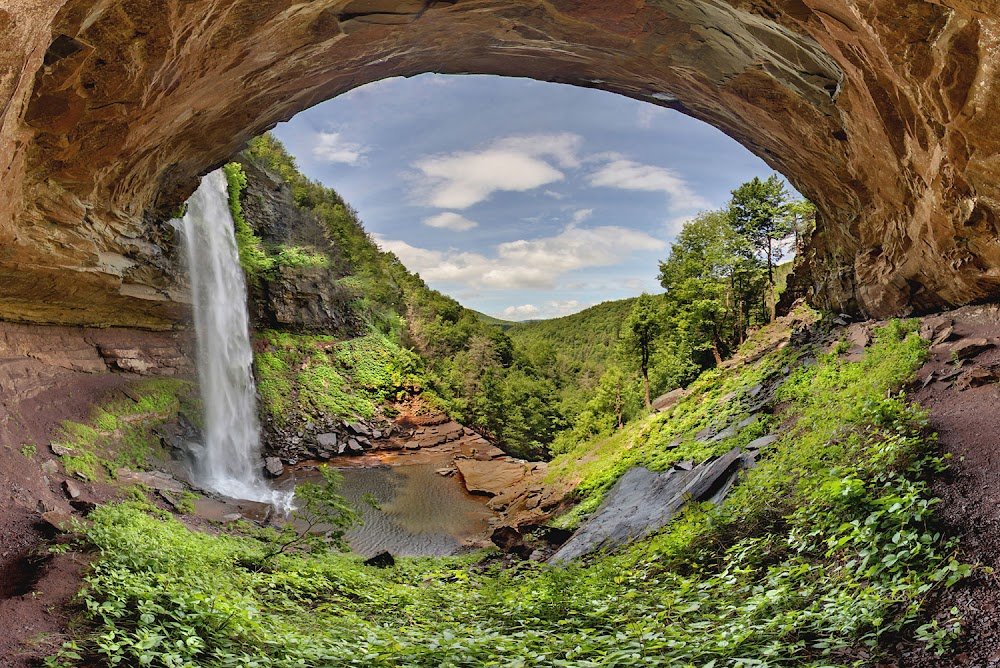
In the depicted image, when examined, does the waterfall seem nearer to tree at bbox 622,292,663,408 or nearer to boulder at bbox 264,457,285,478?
boulder at bbox 264,457,285,478

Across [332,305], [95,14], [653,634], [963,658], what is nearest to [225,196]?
[332,305]

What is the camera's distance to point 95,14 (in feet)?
16.4

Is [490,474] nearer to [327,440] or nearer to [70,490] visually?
[327,440]

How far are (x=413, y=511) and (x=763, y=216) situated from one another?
21165mm

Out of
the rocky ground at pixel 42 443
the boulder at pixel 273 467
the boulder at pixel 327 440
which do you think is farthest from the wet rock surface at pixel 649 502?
the boulder at pixel 327 440

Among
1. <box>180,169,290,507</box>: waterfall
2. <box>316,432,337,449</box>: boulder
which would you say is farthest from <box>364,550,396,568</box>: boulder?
<box>316,432,337,449</box>: boulder

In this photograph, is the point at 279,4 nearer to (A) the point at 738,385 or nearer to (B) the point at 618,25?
(B) the point at 618,25

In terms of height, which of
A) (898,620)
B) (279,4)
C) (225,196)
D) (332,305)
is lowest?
(898,620)

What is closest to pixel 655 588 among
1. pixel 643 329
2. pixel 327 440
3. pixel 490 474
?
pixel 490 474

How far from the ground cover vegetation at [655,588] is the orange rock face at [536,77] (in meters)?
2.41

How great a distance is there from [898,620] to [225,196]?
2462cm

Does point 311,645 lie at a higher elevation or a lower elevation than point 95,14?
lower

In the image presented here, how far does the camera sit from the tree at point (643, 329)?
2144 cm

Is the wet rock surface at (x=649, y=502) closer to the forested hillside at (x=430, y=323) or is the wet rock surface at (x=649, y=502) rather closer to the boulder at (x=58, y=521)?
the boulder at (x=58, y=521)
